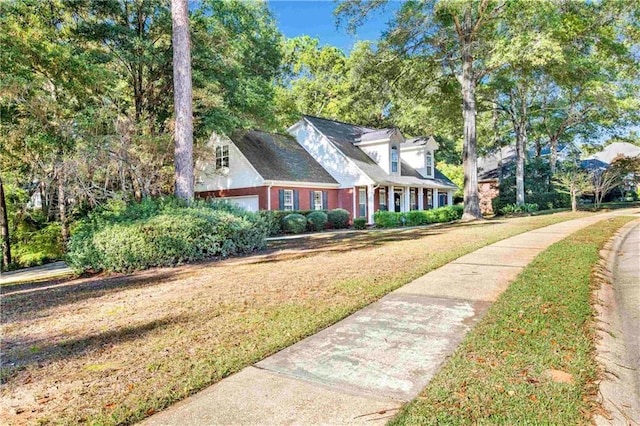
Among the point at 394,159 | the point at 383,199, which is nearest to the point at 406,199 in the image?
the point at 383,199

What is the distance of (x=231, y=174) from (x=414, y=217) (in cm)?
1000

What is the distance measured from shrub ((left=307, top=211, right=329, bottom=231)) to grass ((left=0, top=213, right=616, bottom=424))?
10.7m

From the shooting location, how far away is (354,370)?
9.79 feet

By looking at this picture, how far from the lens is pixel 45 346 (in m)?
3.85

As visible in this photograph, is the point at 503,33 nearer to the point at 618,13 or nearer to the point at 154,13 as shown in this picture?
the point at 618,13

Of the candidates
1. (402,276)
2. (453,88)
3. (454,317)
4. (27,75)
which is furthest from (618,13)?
(27,75)

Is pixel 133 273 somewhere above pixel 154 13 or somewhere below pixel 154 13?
below

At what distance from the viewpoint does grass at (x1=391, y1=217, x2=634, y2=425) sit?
7.69ft

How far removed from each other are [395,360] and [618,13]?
22.9 m

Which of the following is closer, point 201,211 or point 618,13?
point 201,211

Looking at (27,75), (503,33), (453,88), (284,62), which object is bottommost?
(27,75)

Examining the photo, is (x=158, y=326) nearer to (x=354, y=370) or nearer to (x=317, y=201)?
(x=354, y=370)

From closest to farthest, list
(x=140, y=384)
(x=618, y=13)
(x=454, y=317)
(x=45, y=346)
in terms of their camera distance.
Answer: (x=140, y=384) → (x=45, y=346) → (x=454, y=317) → (x=618, y=13)

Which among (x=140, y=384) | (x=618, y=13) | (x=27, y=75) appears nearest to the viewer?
(x=140, y=384)
